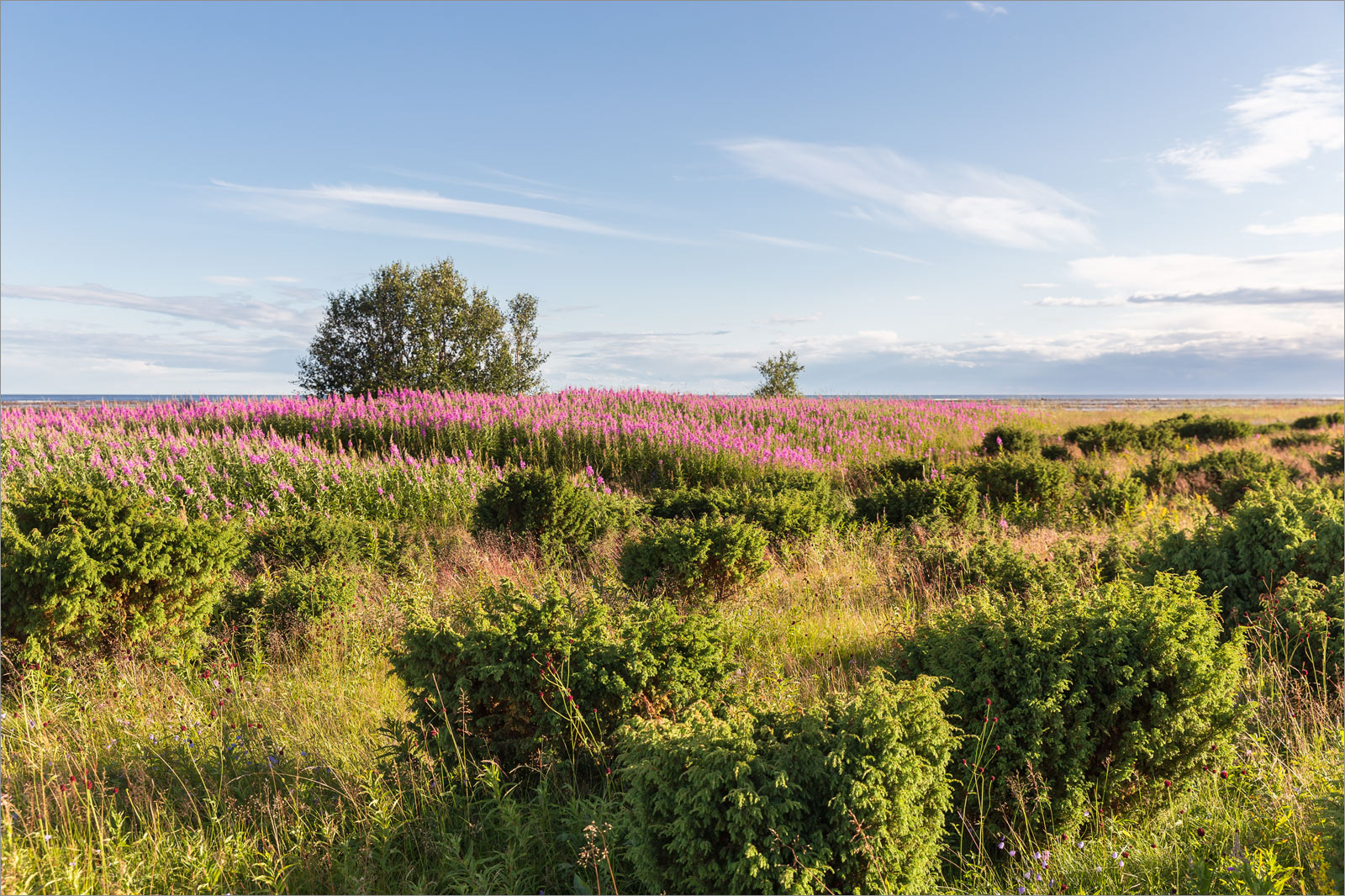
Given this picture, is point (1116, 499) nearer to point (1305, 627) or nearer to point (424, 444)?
point (1305, 627)

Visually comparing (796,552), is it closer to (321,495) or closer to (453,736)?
(453,736)

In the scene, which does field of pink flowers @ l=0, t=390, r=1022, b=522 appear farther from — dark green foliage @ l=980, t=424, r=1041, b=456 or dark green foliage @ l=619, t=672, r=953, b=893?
dark green foliage @ l=619, t=672, r=953, b=893

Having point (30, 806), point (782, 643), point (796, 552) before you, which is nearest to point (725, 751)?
point (782, 643)

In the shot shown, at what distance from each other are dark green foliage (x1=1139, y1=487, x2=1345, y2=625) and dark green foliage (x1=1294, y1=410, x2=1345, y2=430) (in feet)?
71.3

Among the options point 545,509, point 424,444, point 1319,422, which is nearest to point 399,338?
point 424,444

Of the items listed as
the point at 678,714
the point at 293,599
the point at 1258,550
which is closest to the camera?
the point at 678,714

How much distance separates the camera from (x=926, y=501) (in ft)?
28.8

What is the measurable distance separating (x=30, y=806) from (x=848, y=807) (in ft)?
12.1

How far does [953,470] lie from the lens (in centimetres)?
1120

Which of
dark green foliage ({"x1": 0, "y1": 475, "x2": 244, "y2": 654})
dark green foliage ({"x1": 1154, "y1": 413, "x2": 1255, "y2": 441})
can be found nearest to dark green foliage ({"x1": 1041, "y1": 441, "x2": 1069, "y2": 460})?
dark green foliage ({"x1": 1154, "y1": 413, "x2": 1255, "y2": 441})

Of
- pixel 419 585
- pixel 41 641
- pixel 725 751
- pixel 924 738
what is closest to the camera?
pixel 725 751

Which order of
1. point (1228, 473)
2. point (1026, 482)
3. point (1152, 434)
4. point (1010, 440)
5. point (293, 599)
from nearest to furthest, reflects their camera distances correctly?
point (293, 599), point (1026, 482), point (1228, 473), point (1010, 440), point (1152, 434)

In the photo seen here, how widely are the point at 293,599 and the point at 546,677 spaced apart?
10.3 ft

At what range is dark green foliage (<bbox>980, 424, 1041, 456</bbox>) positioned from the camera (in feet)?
50.1
